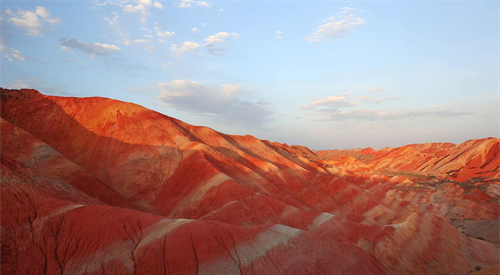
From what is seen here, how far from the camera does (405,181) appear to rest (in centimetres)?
10200

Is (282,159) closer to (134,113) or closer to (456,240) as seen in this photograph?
(134,113)

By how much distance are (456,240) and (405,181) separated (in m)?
64.7

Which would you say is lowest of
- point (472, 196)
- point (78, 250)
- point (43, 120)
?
point (472, 196)

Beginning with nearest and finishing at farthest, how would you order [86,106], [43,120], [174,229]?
1. [174,229]
2. [43,120]
3. [86,106]

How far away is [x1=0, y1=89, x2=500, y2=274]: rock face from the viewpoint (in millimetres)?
23469

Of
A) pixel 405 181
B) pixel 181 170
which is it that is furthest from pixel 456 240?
pixel 405 181

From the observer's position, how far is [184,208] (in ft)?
152

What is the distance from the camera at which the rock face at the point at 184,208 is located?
23469 millimetres

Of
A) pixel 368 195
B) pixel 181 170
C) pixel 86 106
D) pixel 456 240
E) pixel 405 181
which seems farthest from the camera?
pixel 405 181

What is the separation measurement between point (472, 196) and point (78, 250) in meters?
101

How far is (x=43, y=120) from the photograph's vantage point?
61469 mm

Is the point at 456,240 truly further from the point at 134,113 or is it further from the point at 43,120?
the point at 43,120

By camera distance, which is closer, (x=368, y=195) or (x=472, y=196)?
(x=368, y=195)

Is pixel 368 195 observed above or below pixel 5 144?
below
